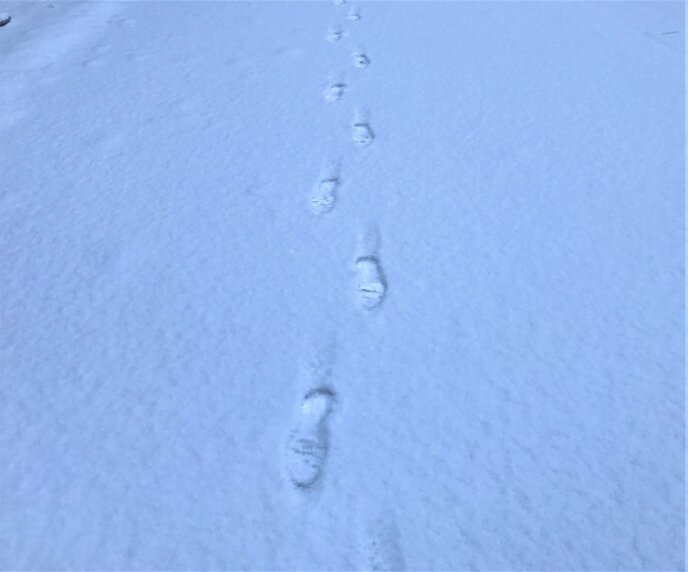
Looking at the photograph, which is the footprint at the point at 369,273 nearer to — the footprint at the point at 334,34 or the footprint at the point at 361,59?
the footprint at the point at 361,59

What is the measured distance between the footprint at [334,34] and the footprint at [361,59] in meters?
0.17

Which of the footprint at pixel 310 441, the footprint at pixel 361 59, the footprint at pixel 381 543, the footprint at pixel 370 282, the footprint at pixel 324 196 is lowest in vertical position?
the footprint at pixel 381 543

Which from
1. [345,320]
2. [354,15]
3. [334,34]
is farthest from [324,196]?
[354,15]

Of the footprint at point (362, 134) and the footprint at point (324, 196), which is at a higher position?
the footprint at point (362, 134)

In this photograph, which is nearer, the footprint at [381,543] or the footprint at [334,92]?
the footprint at [381,543]

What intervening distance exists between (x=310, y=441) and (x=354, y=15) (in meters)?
2.25

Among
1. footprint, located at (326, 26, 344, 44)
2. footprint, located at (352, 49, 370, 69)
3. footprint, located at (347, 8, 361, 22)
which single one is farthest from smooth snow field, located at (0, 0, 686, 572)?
footprint, located at (347, 8, 361, 22)

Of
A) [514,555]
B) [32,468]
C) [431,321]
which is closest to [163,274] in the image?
[32,468]

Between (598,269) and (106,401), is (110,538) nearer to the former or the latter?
(106,401)

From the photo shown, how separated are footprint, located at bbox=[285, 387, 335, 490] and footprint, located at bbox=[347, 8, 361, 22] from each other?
2.09 metres

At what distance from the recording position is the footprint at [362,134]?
1466 mm

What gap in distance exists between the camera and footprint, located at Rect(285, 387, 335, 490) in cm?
73

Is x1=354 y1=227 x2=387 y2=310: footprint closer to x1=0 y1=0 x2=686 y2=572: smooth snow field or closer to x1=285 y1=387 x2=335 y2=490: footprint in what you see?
x1=0 y1=0 x2=686 y2=572: smooth snow field

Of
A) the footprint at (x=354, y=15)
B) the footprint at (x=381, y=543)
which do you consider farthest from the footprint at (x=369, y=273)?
the footprint at (x=354, y=15)
